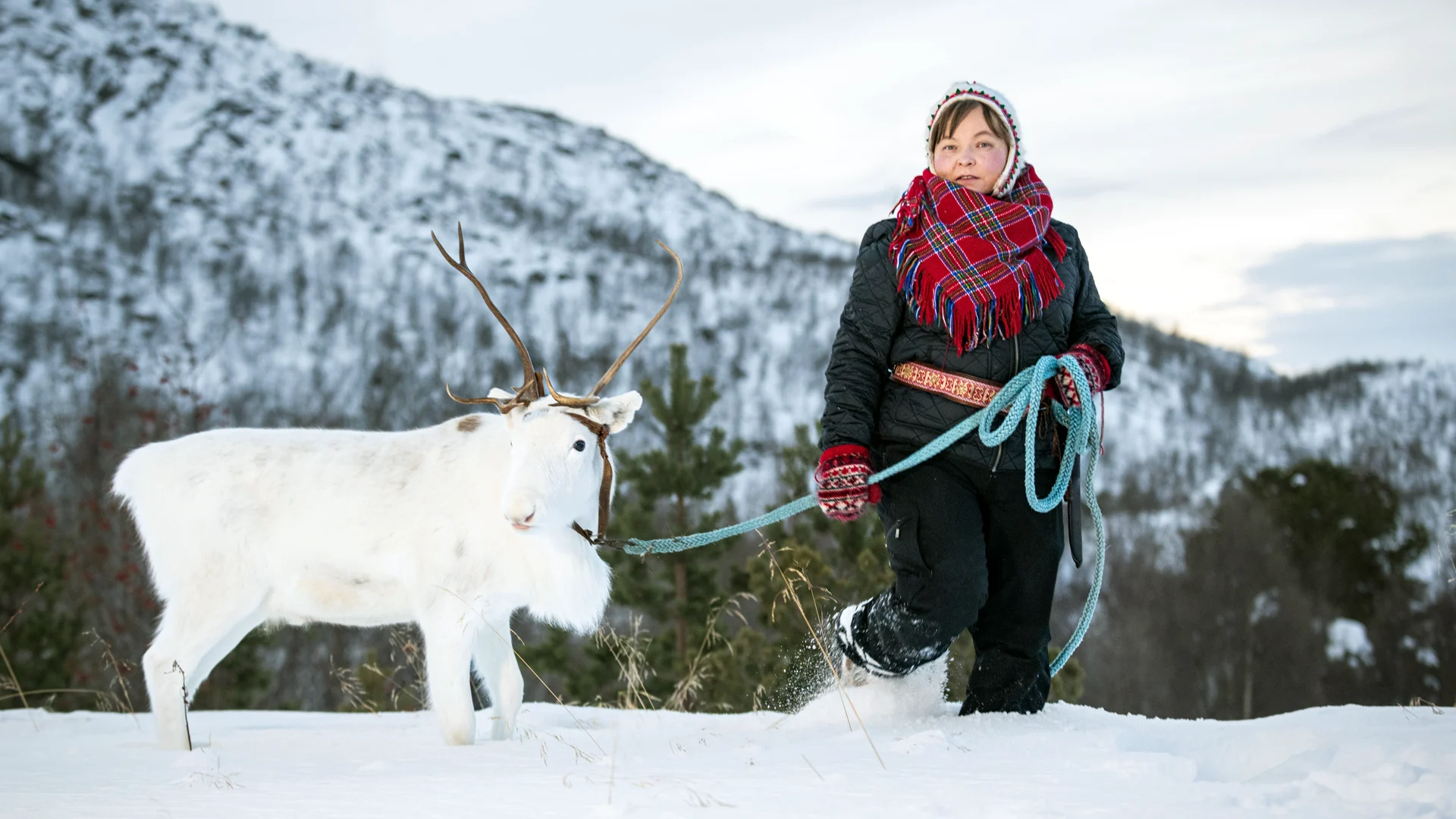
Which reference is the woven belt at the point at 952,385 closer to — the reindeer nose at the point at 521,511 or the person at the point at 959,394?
the person at the point at 959,394

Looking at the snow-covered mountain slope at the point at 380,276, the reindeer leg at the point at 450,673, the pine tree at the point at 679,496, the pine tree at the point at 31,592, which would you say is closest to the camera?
the reindeer leg at the point at 450,673

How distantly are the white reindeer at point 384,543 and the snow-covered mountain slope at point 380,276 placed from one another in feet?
114

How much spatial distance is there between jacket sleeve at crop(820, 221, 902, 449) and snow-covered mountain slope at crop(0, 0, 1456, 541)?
36.2 meters

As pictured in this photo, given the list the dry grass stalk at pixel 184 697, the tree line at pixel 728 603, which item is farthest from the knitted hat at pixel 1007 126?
the dry grass stalk at pixel 184 697

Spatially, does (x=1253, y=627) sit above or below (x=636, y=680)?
below

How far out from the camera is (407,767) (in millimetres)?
3068

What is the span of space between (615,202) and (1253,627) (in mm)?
164365

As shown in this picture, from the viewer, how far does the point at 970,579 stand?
3.22 meters

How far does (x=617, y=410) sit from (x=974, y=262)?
4.80ft

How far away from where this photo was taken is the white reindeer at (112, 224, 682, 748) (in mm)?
3840

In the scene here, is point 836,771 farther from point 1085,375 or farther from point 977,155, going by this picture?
point 977,155

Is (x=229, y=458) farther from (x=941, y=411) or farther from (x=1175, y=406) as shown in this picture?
(x=1175, y=406)

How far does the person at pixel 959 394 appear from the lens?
10.8ft

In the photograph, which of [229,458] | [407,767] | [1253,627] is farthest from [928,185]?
[1253,627]
